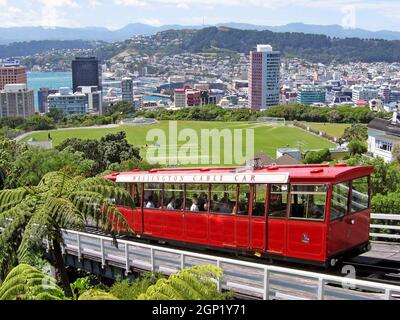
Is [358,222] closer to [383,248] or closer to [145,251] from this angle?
[383,248]

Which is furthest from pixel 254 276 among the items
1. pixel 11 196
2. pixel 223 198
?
pixel 11 196

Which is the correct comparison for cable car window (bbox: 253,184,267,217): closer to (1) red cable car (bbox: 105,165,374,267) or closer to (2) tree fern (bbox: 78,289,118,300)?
(1) red cable car (bbox: 105,165,374,267)

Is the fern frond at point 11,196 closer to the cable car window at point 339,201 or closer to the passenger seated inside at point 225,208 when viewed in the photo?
the passenger seated inside at point 225,208

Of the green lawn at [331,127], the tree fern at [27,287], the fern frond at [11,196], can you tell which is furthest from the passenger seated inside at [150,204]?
the green lawn at [331,127]

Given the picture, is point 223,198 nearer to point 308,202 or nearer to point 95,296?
point 308,202

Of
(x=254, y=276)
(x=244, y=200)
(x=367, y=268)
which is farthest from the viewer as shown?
(x=244, y=200)

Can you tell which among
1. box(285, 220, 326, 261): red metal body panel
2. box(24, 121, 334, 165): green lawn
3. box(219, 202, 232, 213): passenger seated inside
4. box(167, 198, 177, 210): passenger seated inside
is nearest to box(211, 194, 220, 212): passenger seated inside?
box(219, 202, 232, 213): passenger seated inside
